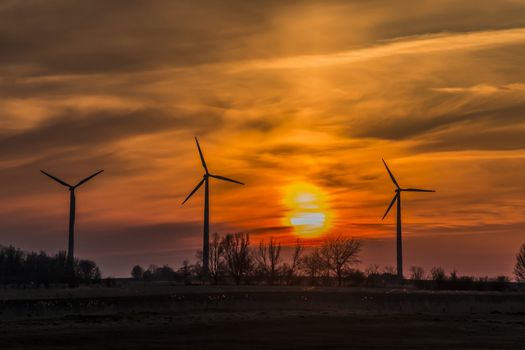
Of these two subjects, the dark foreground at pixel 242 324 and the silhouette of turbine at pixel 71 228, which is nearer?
the dark foreground at pixel 242 324

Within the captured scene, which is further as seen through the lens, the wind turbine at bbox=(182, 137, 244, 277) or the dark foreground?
the wind turbine at bbox=(182, 137, 244, 277)

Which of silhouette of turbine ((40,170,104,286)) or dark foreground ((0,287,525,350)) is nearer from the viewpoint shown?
dark foreground ((0,287,525,350))

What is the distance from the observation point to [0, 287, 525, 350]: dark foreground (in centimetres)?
4622

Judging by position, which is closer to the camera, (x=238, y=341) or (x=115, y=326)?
(x=238, y=341)

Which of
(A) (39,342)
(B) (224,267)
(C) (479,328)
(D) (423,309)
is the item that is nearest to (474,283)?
(B) (224,267)

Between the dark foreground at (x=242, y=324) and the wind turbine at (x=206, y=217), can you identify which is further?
the wind turbine at (x=206, y=217)

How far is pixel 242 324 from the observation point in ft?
192

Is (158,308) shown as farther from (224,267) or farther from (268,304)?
(224,267)

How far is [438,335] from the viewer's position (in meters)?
53.0

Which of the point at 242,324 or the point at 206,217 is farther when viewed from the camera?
the point at 206,217

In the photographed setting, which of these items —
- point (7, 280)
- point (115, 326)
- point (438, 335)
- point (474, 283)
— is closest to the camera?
point (438, 335)

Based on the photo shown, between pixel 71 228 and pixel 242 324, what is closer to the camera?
pixel 242 324

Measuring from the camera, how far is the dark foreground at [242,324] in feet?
152

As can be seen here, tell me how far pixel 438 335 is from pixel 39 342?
25.0 meters
